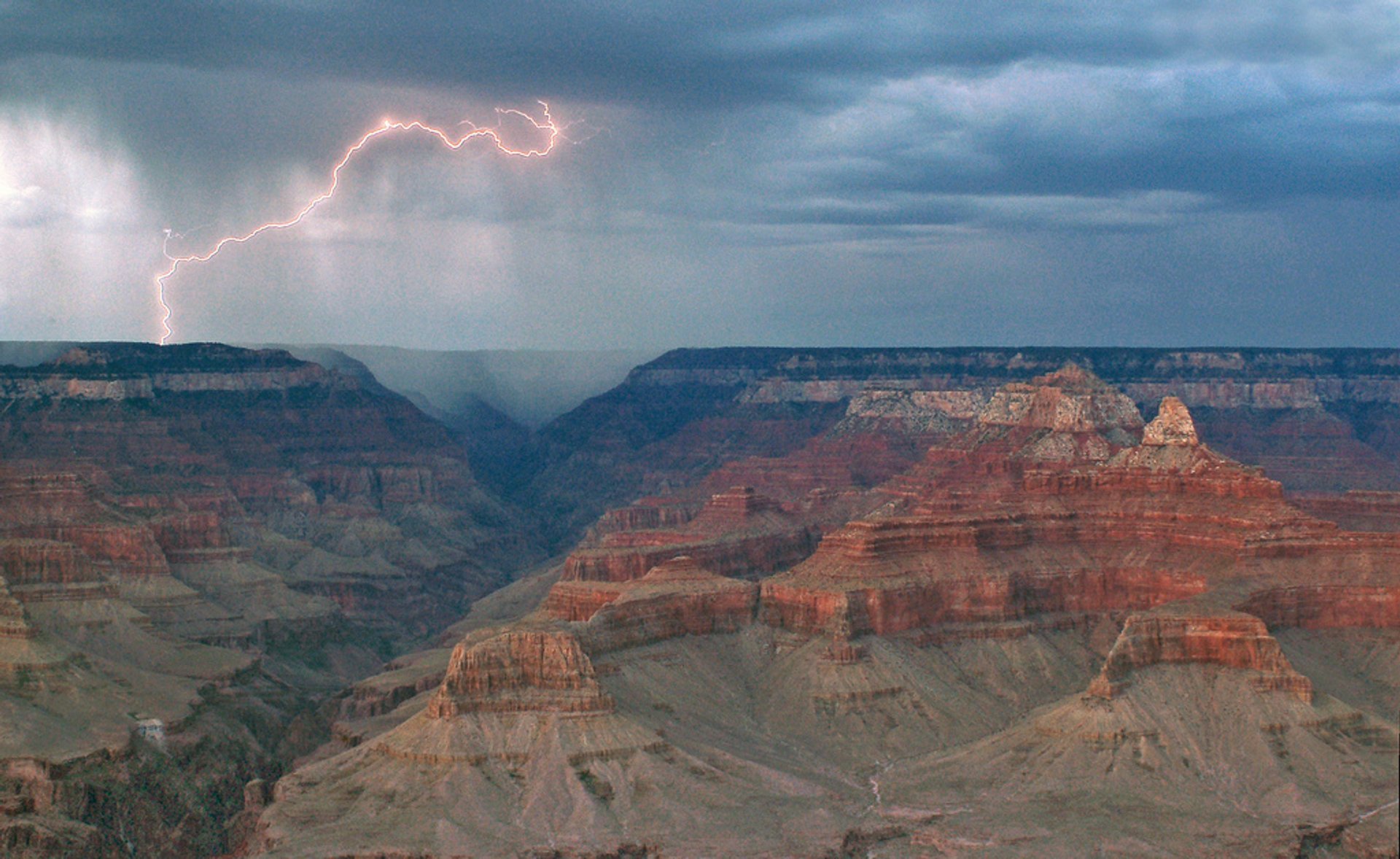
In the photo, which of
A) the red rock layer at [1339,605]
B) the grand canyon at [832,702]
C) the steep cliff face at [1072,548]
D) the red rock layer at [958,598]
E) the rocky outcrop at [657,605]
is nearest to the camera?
the grand canyon at [832,702]

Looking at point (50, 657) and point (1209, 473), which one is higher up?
point (1209, 473)

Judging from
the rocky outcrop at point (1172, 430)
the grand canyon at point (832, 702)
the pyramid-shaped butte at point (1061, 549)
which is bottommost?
the grand canyon at point (832, 702)

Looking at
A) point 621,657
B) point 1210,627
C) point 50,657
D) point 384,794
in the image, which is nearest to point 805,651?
point 621,657

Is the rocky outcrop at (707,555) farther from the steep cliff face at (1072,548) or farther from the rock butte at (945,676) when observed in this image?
the steep cliff face at (1072,548)

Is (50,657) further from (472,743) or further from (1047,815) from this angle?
(1047,815)

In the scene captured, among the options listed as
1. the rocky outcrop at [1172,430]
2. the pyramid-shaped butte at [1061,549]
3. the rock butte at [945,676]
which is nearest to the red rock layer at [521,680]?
the rock butte at [945,676]

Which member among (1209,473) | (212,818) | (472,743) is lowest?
(212,818)

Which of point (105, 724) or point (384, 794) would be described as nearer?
point (384, 794)
